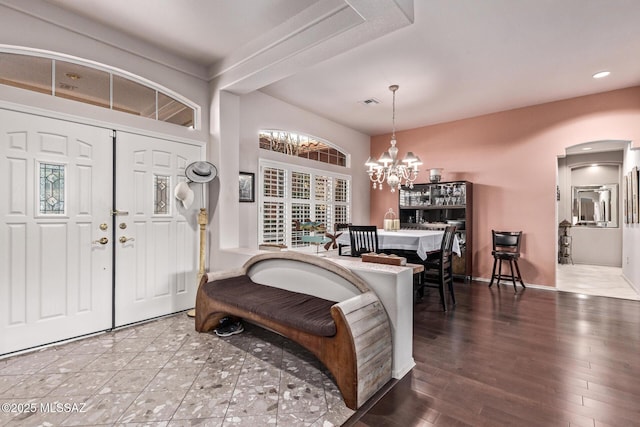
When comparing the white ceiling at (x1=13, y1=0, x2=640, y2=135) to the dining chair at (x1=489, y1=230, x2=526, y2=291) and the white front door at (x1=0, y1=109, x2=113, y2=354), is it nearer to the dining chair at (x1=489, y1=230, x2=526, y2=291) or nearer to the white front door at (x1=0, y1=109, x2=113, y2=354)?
the white front door at (x1=0, y1=109, x2=113, y2=354)

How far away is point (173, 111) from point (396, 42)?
2621 mm

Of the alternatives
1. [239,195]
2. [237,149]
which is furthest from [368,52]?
[239,195]

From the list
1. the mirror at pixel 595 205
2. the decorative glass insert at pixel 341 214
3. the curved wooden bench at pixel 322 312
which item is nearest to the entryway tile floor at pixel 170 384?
the curved wooden bench at pixel 322 312

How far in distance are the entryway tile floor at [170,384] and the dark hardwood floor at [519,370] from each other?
0.45 m

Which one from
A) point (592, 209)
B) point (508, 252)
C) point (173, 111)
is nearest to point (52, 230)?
point (173, 111)

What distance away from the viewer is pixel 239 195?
4172 millimetres

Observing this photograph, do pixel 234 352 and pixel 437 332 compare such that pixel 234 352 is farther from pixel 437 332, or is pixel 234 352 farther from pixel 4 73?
pixel 4 73

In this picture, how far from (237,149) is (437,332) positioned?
315 cm

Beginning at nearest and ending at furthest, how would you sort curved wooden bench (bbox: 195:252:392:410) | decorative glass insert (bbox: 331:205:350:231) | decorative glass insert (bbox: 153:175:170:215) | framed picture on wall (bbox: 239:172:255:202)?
curved wooden bench (bbox: 195:252:392:410) < decorative glass insert (bbox: 153:175:170:215) < framed picture on wall (bbox: 239:172:255:202) < decorative glass insert (bbox: 331:205:350:231)

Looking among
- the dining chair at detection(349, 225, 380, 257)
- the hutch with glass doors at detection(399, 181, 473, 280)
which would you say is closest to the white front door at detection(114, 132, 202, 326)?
the dining chair at detection(349, 225, 380, 257)

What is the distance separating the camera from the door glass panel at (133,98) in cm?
313

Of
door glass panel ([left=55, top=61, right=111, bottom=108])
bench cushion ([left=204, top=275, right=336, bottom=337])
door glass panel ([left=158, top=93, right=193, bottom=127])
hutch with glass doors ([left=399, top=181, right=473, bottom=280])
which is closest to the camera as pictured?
bench cushion ([left=204, top=275, right=336, bottom=337])

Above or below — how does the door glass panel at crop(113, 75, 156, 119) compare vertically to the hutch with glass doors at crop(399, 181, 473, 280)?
above

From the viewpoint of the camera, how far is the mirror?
6.88m
